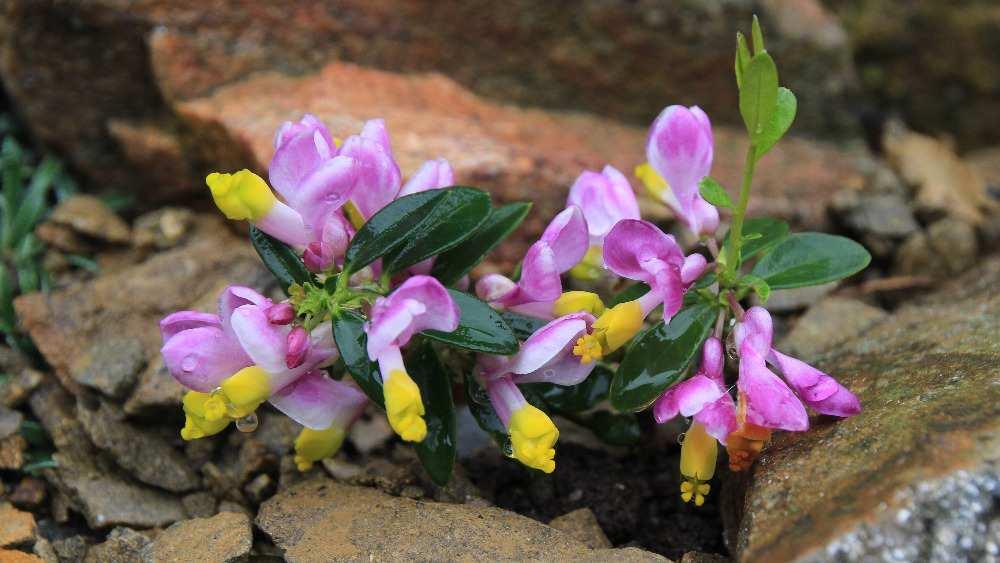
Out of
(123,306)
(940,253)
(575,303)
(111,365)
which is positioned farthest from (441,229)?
(940,253)

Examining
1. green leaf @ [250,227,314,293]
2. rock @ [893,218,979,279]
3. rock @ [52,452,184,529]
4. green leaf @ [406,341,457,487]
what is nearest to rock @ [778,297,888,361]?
rock @ [893,218,979,279]

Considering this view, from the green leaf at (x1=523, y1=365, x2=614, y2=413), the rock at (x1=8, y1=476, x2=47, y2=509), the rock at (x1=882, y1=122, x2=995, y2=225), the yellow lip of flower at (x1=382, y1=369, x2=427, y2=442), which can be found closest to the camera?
the yellow lip of flower at (x1=382, y1=369, x2=427, y2=442)

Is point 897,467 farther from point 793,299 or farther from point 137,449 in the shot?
point 137,449

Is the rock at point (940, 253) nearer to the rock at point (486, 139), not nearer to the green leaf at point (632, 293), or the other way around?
the rock at point (486, 139)

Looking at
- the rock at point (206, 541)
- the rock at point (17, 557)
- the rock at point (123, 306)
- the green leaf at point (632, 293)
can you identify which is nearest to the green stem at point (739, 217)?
the green leaf at point (632, 293)

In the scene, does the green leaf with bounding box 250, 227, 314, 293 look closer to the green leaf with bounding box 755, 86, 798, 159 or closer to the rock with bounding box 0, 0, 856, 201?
the green leaf with bounding box 755, 86, 798, 159

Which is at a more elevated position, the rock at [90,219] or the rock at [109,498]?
the rock at [90,219]
